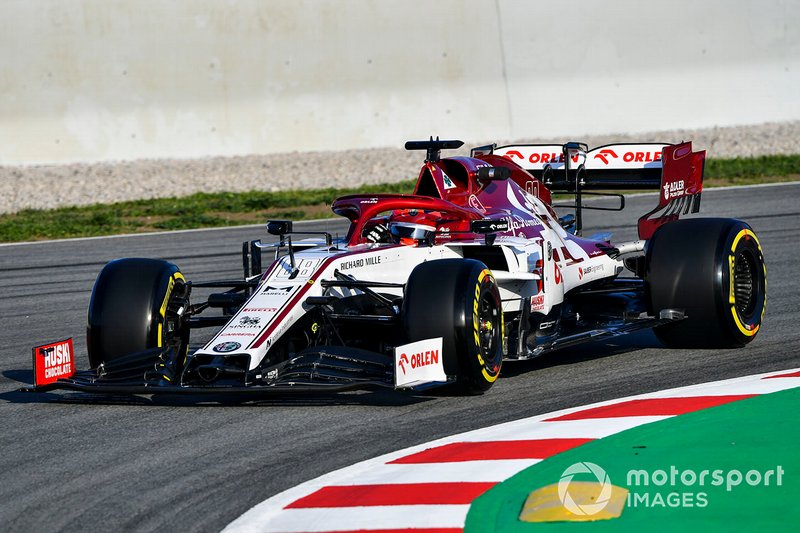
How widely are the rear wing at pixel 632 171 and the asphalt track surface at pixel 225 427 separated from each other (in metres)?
1.16

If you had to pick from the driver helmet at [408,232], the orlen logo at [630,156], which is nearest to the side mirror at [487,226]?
the driver helmet at [408,232]

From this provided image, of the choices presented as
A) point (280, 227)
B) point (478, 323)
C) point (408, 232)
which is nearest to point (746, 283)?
point (408, 232)

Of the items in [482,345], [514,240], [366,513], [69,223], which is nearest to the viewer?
[366,513]

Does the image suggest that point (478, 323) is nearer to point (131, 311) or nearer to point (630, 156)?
point (131, 311)

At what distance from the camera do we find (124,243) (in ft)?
55.6

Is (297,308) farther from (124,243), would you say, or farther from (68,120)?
(68,120)

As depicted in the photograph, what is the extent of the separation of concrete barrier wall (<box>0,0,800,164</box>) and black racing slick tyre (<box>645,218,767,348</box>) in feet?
43.9

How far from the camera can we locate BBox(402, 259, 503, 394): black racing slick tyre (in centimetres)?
754

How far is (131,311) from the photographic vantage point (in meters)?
8.34

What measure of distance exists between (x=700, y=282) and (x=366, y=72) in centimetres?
1413

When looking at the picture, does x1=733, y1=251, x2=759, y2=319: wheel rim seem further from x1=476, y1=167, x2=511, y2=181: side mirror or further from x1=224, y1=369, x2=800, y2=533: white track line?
x1=476, y1=167, x2=511, y2=181: side mirror

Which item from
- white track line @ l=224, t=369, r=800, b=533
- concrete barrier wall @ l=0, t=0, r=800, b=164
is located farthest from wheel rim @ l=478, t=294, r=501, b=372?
concrete barrier wall @ l=0, t=0, r=800, b=164

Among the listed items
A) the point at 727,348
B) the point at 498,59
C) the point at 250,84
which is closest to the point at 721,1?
the point at 498,59

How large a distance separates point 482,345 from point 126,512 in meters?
2.78
